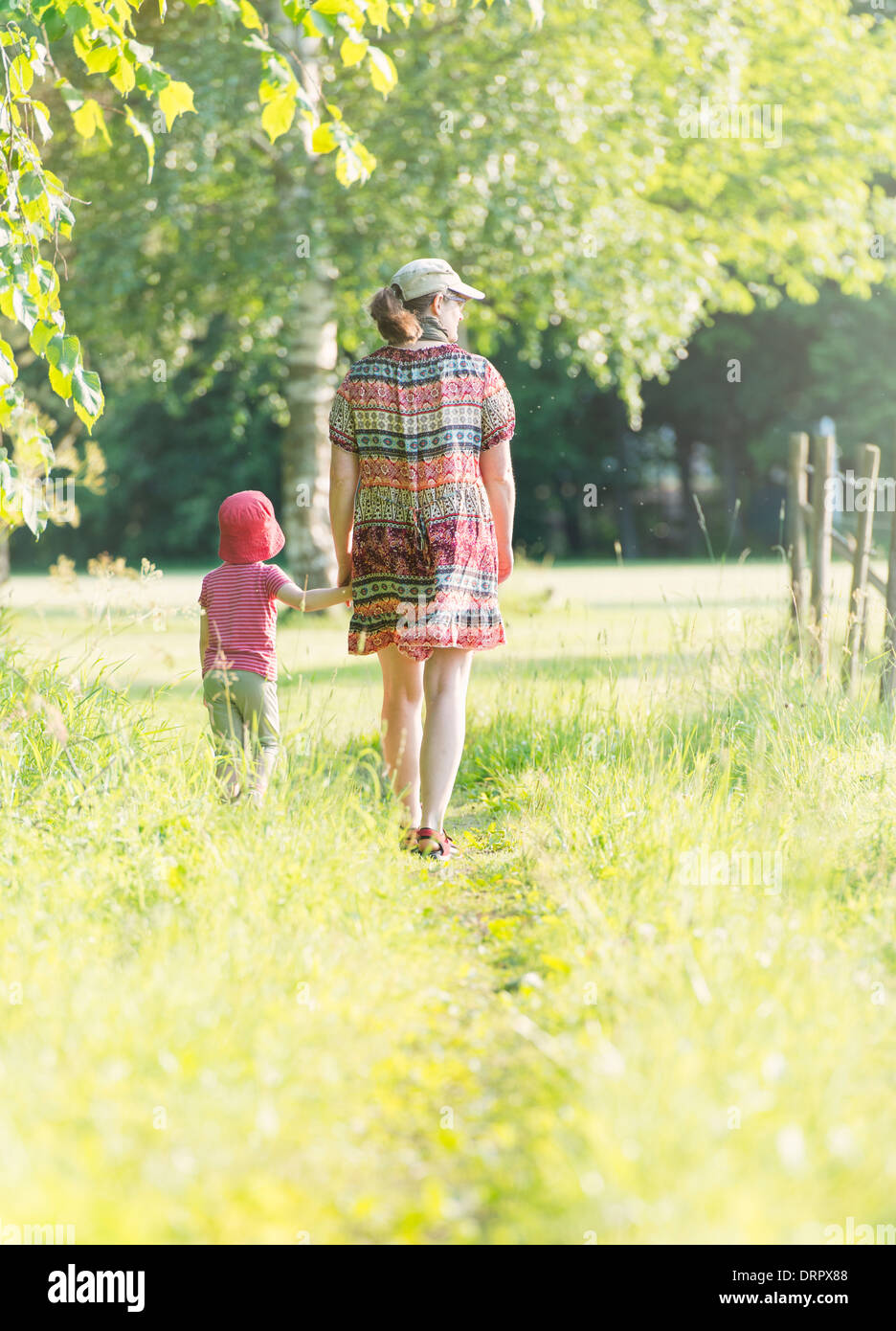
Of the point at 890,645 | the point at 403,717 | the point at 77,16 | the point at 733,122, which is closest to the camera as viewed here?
the point at 77,16

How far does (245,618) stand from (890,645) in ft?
10.1

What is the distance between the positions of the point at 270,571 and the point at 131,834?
47.4 inches

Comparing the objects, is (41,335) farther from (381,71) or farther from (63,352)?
(381,71)

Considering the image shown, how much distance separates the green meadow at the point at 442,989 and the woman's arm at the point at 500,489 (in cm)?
97

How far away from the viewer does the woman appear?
173 inches

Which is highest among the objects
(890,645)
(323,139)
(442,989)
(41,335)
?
(323,139)

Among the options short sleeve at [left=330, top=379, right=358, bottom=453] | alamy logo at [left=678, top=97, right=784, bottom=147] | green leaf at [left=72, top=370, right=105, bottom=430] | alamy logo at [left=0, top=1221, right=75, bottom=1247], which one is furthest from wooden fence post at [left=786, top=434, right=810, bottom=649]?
alamy logo at [left=678, top=97, right=784, bottom=147]

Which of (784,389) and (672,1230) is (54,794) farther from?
(784,389)

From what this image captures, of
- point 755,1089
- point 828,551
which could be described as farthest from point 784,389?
point 755,1089

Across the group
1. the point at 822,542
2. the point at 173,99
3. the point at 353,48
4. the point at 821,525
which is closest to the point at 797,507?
the point at 821,525

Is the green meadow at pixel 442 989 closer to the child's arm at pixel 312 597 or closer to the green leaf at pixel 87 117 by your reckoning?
the child's arm at pixel 312 597

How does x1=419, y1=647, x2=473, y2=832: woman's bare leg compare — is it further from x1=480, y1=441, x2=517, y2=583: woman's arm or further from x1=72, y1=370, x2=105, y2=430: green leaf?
x1=72, y1=370, x2=105, y2=430: green leaf

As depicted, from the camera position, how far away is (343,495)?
4.55m

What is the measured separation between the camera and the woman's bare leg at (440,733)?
449cm
